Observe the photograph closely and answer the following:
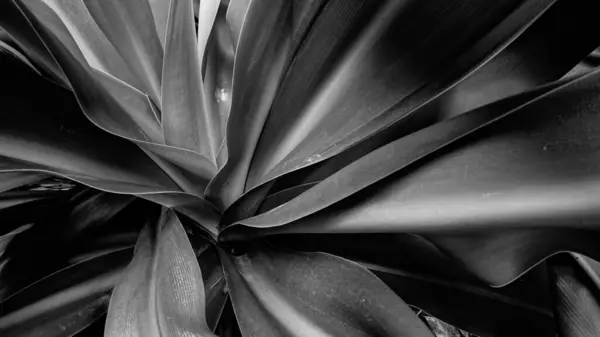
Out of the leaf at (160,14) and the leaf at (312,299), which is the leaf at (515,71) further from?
the leaf at (160,14)

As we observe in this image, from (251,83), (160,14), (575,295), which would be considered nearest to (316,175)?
(251,83)

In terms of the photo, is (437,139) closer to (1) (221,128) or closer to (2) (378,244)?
(2) (378,244)

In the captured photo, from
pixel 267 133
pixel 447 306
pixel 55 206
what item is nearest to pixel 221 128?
pixel 267 133

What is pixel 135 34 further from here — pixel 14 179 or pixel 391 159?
pixel 391 159

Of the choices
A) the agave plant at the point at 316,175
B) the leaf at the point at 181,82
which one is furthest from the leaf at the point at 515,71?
the leaf at the point at 181,82

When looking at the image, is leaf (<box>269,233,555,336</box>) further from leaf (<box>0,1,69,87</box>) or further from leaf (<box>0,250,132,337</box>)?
leaf (<box>0,1,69,87</box>)
